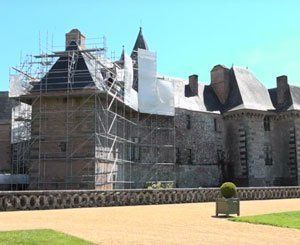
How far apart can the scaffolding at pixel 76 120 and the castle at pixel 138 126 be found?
2.4 inches

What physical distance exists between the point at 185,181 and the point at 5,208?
60.4 ft

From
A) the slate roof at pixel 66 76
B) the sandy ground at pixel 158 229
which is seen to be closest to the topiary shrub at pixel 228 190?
the sandy ground at pixel 158 229

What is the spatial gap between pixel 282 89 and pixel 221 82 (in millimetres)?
5046

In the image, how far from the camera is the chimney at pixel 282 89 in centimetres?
3853

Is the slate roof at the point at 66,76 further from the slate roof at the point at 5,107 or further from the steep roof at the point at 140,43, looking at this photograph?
the steep roof at the point at 140,43

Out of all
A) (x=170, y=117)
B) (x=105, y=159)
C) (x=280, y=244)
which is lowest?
A: (x=280, y=244)

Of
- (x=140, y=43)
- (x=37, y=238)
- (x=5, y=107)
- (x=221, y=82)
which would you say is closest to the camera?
(x=37, y=238)

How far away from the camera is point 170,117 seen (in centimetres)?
3378

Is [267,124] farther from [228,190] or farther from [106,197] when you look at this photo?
[228,190]

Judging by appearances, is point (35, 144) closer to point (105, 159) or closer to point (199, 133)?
point (105, 159)

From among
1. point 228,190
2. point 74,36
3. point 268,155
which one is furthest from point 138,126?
point 228,190

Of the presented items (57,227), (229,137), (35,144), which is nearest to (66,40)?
(35,144)

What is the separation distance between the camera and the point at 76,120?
2669cm

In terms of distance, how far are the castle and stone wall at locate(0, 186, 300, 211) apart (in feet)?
11.7
